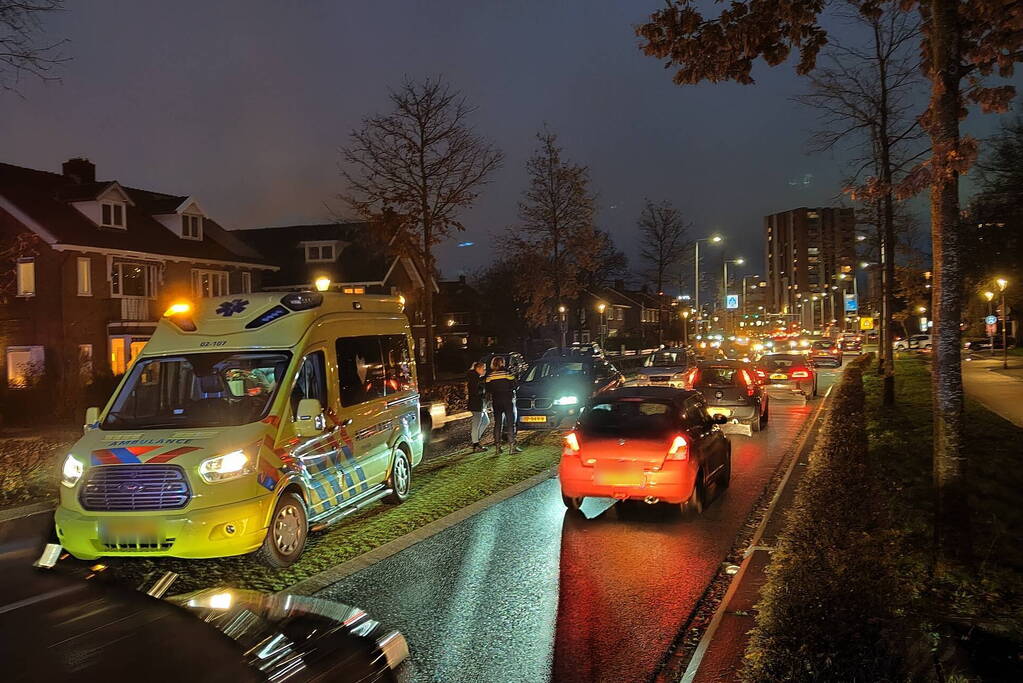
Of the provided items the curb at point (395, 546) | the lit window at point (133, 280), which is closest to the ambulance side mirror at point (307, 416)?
the curb at point (395, 546)

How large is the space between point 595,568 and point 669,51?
4727 millimetres

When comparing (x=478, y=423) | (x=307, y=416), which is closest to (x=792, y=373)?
(x=478, y=423)

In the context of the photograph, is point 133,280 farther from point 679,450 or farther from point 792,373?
point 679,450

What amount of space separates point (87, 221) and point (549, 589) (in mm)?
31991

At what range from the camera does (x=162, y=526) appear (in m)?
6.95

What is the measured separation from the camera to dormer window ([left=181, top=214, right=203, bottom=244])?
3762cm

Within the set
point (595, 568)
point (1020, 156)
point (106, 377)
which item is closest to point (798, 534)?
point (595, 568)

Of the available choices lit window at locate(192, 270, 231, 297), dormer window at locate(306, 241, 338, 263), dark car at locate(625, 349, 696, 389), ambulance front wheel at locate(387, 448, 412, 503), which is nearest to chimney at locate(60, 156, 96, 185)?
lit window at locate(192, 270, 231, 297)

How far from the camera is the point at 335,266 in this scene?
5094cm

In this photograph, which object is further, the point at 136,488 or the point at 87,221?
the point at 87,221

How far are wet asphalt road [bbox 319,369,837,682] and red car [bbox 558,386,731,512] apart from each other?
15.6 inches

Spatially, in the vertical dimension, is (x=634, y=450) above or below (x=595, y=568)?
above

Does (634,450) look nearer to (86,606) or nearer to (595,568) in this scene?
(595,568)

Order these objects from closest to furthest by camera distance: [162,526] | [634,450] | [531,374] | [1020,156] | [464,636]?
[464,636] → [162,526] → [634,450] → [531,374] → [1020,156]
